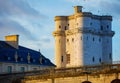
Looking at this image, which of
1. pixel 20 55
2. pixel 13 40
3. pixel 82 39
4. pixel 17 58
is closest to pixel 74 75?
pixel 17 58

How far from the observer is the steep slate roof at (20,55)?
84.9 meters

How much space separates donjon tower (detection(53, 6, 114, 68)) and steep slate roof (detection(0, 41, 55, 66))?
2088 cm

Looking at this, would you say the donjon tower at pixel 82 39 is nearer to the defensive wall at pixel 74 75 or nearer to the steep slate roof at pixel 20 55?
the steep slate roof at pixel 20 55

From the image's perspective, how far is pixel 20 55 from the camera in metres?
86.9

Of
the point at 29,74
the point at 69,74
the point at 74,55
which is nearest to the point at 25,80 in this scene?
the point at 29,74

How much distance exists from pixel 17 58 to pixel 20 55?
60.4 inches

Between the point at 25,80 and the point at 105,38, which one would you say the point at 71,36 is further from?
the point at 25,80

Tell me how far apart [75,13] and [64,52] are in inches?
329

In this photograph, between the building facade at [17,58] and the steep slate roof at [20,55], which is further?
the steep slate roof at [20,55]

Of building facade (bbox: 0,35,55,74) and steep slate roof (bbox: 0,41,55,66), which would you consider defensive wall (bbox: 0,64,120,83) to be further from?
steep slate roof (bbox: 0,41,55,66)

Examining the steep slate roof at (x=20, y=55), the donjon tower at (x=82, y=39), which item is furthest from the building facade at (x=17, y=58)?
the donjon tower at (x=82, y=39)

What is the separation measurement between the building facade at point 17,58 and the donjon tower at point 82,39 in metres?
20.9

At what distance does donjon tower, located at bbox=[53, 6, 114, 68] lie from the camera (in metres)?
112

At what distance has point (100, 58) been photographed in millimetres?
114875
